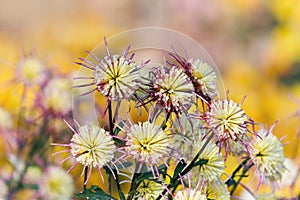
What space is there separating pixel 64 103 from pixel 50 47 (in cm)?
104

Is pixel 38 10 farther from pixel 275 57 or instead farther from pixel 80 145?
pixel 80 145

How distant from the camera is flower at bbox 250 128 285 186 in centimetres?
53

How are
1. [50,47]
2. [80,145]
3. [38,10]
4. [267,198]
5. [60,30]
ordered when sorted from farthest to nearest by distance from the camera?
[38,10] → [60,30] → [50,47] → [267,198] → [80,145]

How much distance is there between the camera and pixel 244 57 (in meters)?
2.22

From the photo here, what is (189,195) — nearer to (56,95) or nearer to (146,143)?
(146,143)

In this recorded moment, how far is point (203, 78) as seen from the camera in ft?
1.60

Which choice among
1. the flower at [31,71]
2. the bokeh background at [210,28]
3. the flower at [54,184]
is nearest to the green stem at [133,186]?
the flower at [54,184]

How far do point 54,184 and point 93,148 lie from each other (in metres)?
0.27

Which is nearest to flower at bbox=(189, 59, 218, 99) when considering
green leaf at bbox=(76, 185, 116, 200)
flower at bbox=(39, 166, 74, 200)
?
green leaf at bbox=(76, 185, 116, 200)

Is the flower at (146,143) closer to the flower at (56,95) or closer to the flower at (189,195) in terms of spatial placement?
the flower at (189,195)

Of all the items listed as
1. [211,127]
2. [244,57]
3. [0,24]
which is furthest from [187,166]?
[0,24]

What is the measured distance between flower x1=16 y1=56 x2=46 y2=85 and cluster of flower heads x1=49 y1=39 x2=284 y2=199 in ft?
1.10

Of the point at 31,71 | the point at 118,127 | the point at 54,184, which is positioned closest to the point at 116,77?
the point at 118,127

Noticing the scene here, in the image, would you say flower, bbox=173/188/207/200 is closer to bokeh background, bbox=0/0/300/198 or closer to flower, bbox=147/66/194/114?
flower, bbox=147/66/194/114
